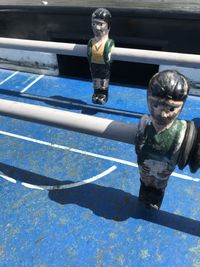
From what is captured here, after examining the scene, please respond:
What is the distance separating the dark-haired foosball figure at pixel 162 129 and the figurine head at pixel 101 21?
167cm

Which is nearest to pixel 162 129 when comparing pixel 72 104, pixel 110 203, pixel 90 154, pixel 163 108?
pixel 163 108

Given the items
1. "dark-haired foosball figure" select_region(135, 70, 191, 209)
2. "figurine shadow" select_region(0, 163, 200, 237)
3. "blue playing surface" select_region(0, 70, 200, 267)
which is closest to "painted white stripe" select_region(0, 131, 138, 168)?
"blue playing surface" select_region(0, 70, 200, 267)

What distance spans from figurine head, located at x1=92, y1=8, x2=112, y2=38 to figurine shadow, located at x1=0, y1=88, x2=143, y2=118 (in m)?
1.12

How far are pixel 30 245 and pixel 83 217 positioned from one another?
1.65 ft

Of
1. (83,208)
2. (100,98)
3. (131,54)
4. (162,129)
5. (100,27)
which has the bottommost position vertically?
(83,208)

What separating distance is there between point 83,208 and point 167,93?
1546mm

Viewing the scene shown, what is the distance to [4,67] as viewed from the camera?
530 centimetres

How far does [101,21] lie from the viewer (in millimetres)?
3039

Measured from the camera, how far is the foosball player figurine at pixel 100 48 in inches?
120

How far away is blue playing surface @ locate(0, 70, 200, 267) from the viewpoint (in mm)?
2320

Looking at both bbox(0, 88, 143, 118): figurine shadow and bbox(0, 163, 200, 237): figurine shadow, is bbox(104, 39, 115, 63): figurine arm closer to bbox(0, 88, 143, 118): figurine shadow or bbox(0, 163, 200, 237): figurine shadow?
bbox(0, 88, 143, 118): figurine shadow

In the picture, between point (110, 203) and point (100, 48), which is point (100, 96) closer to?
point (100, 48)

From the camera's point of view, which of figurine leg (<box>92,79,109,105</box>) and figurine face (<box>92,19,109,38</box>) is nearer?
figurine face (<box>92,19,109,38</box>)

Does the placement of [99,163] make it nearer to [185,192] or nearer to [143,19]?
[185,192]
